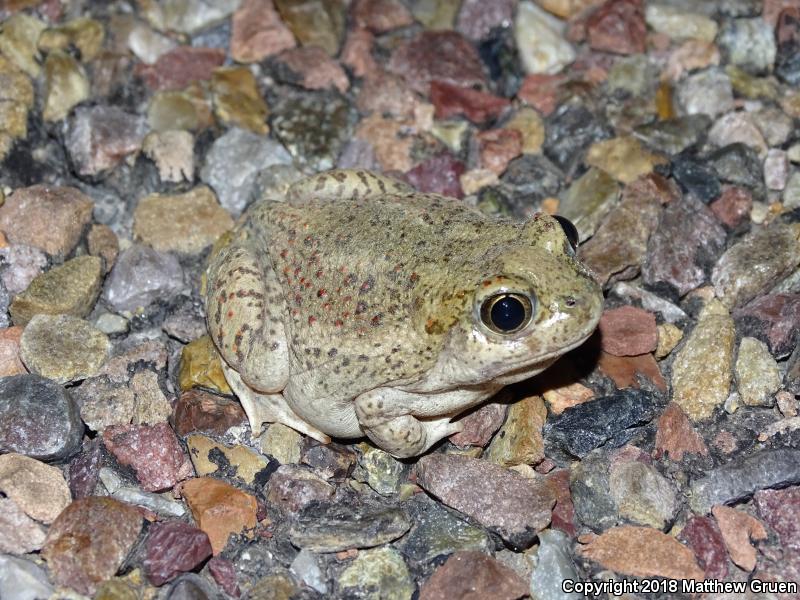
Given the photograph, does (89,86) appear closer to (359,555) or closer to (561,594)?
(359,555)

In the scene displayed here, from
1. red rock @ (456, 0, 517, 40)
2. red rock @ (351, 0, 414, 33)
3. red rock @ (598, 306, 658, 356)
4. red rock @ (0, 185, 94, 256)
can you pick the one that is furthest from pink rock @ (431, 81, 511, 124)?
red rock @ (0, 185, 94, 256)

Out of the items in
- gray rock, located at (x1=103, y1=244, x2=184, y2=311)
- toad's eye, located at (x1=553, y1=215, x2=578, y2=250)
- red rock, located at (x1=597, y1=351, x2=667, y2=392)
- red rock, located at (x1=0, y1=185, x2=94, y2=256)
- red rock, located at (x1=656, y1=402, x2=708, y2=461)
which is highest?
toad's eye, located at (x1=553, y1=215, x2=578, y2=250)

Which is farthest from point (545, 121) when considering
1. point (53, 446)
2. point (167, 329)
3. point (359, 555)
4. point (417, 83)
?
point (53, 446)

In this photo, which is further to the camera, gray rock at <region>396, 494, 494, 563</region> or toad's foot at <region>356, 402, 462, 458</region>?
toad's foot at <region>356, 402, 462, 458</region>

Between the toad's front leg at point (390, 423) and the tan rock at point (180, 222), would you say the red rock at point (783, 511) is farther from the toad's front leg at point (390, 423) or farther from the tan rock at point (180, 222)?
the tan rock at point (180, 222)

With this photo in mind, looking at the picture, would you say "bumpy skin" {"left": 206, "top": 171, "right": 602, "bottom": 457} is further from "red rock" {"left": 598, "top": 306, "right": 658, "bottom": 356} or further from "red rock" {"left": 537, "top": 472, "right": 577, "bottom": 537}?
"red rock" {"left": 598, "top": 306, "right": 658, "bottom": 356}

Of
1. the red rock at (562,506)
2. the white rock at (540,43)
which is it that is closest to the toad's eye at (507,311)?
the red rock at (562,506)

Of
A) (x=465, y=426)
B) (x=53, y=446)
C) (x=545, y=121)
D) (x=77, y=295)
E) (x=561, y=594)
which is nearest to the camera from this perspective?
(x=561, y=594)
